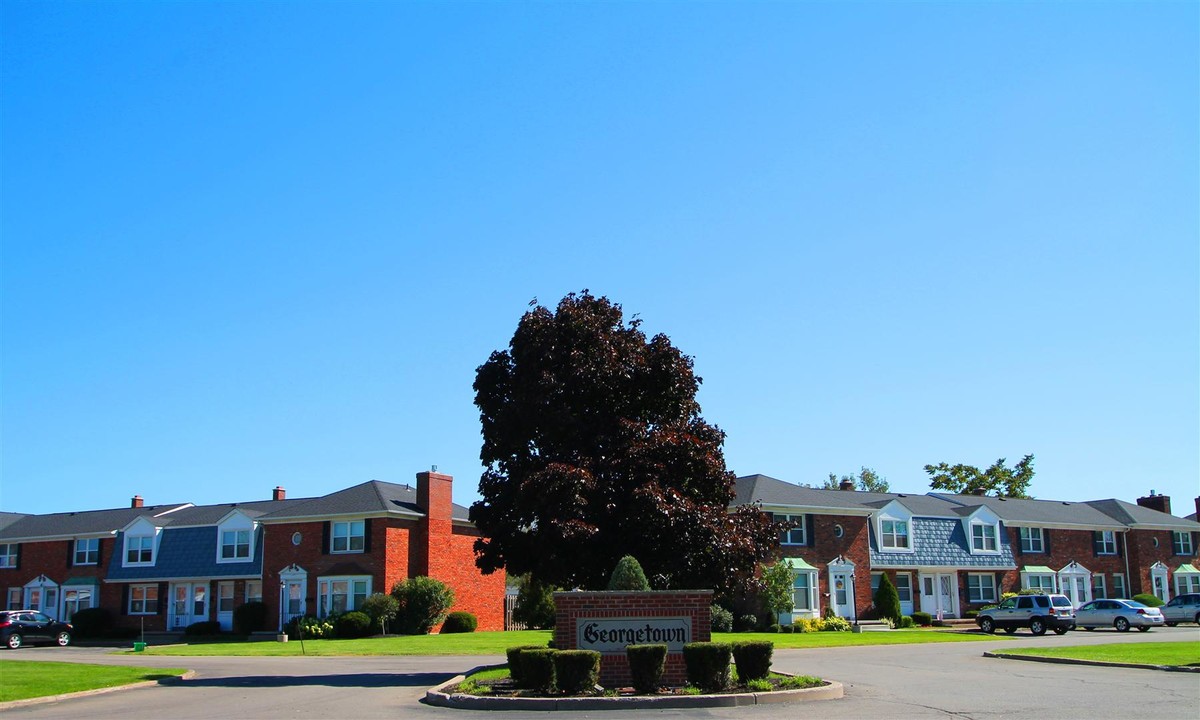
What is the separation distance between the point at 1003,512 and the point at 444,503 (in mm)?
31807

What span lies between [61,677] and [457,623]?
25753 millimetres

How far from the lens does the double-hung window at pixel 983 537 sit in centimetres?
5825

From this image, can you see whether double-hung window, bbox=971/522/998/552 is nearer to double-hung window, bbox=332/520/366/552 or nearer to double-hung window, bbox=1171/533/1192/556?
double-hung window, bbox=1171/533/1192/556

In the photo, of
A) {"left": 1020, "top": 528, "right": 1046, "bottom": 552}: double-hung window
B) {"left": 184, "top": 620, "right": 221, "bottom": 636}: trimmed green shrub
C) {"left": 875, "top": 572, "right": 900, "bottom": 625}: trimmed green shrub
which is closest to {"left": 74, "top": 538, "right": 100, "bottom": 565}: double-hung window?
{"left": 184, "top": 620, "right": 221, "bottom": 636}: trimmed green shrub

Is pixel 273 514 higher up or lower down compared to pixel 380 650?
higher up

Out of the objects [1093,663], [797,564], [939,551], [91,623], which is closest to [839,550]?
[797,564]

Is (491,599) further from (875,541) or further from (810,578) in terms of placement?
(875,541)

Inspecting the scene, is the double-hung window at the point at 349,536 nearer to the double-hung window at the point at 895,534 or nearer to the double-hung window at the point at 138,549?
the double-hung window at the point at 138,549

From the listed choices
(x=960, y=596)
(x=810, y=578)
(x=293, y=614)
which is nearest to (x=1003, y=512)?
(x=960, y=596)

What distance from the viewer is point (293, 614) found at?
50.4m

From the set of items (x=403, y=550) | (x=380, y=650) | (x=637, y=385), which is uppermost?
(x=637, y=385)

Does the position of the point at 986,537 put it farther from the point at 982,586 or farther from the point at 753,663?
the point at 753,663

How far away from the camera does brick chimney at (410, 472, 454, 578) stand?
1993 inches

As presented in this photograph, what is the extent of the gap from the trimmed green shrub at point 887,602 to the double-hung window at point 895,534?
3.21 m
